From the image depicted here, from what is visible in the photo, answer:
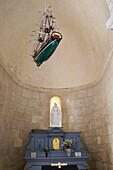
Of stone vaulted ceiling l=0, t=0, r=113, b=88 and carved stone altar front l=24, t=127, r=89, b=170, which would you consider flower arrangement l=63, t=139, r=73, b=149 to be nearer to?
carved stone altar front l=24, t=127, r=89, b=170

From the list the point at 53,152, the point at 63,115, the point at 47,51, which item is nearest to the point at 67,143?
the point at 53,152

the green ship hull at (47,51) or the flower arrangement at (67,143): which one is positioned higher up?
the green ship hull at (47,51)

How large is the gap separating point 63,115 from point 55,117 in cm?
55

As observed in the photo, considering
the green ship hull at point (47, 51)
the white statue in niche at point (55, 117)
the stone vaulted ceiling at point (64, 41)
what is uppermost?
the stone vaulted ceiling at point (64, 41)

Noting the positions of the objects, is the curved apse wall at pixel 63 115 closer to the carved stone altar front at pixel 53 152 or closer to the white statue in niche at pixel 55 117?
the white statue in niche at pixel 55 117

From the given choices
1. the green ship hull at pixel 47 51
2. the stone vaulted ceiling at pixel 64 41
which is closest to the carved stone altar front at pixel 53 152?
the stone vaulted ceiling at pixel 64 41

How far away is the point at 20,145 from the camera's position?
254 inches

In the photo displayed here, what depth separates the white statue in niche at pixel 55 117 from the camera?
700cm

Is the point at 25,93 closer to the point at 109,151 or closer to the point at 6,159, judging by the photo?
the point at 6,159

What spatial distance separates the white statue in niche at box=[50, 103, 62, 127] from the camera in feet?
23.0

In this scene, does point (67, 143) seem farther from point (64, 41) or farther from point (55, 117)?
point (64, 41)

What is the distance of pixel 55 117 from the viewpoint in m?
7.09

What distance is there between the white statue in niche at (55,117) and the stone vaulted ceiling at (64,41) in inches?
41.9

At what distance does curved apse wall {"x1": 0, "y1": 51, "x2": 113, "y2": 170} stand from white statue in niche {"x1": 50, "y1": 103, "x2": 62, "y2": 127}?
38 centimetres
